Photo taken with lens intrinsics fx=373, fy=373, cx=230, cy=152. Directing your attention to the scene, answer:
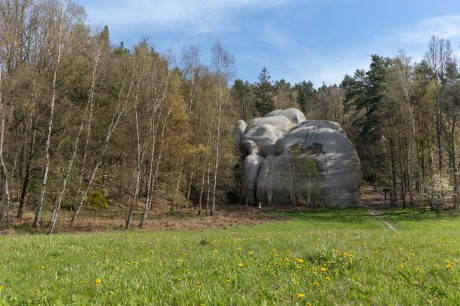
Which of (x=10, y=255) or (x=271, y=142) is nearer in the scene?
(x=10, y=255)

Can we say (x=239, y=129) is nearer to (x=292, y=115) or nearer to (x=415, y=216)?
(x=292, y=115)

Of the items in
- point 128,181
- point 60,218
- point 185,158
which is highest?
point 185,158

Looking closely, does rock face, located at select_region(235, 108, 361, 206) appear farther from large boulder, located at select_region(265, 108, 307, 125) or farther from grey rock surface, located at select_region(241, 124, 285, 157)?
large boulder, located at select_region(265, 108, 307, 125)

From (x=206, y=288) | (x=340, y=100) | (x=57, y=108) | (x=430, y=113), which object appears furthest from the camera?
(x=340, y=100)

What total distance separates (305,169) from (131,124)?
2566 cm

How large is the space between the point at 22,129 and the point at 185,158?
1747 cm

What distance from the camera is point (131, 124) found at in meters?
37.0

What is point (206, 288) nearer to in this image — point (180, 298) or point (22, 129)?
point (180, 298)

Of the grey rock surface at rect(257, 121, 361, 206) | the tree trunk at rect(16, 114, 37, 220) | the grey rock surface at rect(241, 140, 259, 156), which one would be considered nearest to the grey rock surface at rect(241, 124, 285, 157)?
the grey rock surface at rect(241, 140, 259, 156)

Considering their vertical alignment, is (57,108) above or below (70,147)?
above

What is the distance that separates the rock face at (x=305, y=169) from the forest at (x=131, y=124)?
401cm

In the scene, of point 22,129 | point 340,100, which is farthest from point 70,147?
point 340,100

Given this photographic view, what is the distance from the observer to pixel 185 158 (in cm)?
4328

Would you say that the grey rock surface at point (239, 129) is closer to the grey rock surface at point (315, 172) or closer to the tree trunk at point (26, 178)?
the grey rock surface at point (315, 172)
